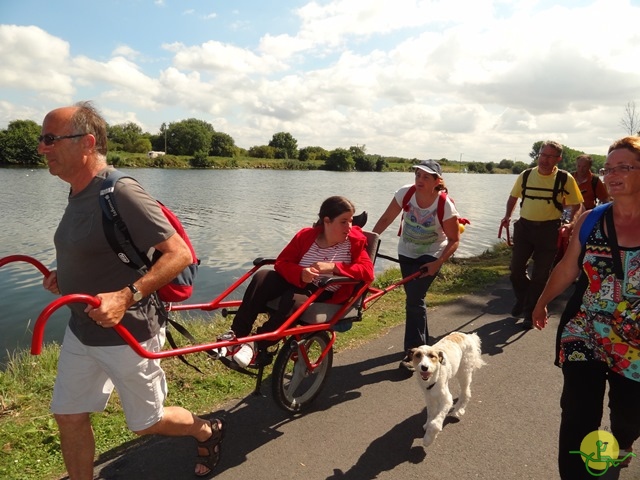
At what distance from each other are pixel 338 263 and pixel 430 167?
141cm

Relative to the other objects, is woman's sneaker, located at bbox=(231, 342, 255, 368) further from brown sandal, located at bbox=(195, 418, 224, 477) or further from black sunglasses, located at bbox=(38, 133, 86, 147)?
black sunglasses, located at bbox=(38, 133, 86, 147)

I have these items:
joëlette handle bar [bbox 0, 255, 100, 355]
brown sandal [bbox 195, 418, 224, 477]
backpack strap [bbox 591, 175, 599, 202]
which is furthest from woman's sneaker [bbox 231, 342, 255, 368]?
backpack strap [bbox 591, 175, 599, 202]

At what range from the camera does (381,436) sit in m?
3.60

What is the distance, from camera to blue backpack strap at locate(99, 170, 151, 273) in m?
2.32

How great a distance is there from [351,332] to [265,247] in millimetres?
10603

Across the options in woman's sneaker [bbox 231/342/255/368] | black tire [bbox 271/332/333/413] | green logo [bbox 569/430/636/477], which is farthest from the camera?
black tire [bbox 271/332/333/413]

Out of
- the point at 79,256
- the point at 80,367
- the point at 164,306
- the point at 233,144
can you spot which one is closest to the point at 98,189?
the point at 79,256

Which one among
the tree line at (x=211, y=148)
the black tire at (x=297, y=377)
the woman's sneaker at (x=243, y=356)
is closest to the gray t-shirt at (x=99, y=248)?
the woman's sneaker at (x=243, y=356)

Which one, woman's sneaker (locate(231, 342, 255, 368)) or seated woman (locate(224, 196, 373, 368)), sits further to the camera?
seated woman (locate(224, 196, 373, 368))

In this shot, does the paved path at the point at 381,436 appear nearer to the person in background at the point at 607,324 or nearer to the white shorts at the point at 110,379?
the white shorts at the point at 110,379

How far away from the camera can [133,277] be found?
249 centimetres

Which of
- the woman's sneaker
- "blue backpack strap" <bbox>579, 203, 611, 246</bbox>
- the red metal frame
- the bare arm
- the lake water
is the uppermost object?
"blue backpack strap" <bbox>579, 203, 611, 246</bbox>

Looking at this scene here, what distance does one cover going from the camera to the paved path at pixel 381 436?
10.3 feet

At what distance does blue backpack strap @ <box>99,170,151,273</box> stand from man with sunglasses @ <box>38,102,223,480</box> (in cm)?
3
